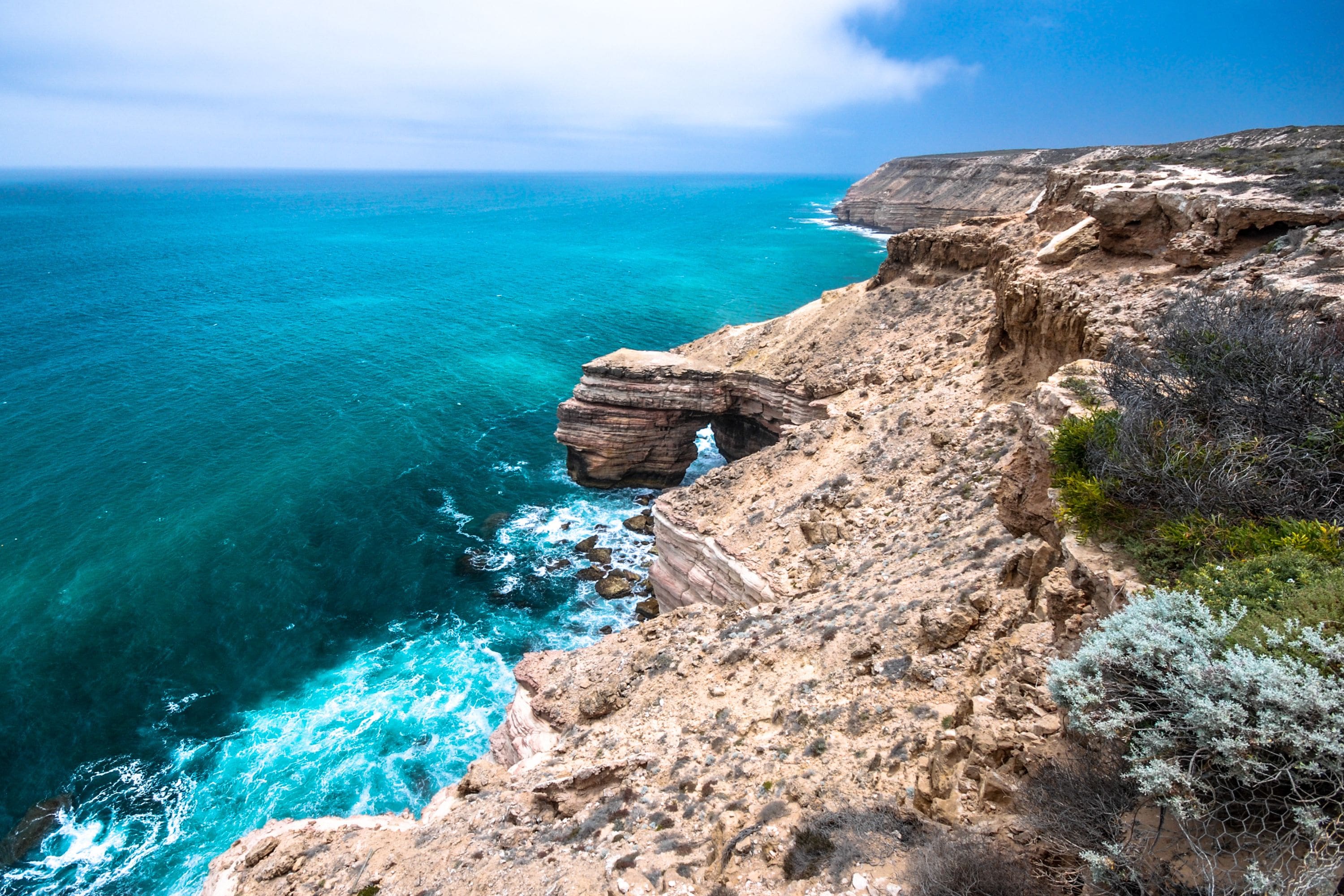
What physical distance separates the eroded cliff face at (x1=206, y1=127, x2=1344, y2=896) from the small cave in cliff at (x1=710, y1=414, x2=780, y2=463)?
35.2 ft

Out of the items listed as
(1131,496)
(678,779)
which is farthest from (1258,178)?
(678,779)

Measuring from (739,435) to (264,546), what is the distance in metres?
28.3

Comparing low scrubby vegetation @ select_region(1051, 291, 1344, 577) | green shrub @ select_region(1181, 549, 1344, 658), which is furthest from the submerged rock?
green shrub @ select_region(1181, 549, 1344, 658)

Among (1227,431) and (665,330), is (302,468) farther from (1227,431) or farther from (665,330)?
(1227,431)

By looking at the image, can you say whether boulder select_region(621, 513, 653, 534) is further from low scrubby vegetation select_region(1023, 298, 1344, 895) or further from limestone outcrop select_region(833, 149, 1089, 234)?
limestone outcrop select_region(833, 149, 1089, 234)

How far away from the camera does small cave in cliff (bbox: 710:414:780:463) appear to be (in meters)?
42.1

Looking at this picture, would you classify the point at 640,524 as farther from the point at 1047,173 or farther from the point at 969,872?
the point at 1047,173

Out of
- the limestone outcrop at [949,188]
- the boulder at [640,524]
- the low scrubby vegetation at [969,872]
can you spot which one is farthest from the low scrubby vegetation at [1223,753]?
the limestone outcrop at [949,188]

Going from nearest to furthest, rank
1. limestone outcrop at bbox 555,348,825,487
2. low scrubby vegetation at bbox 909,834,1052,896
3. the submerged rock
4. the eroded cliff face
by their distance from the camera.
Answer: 1. low scrubby vegetation at bbox 909,834,1052,896
2. the eroded cliff face
3. the submerged rock
4. limestone outcrop at bbox 555,348,825,487

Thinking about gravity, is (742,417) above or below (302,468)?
above

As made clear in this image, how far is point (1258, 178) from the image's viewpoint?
2173 centimetres

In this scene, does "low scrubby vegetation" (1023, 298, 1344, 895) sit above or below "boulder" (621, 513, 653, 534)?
above

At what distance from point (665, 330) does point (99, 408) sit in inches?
1915

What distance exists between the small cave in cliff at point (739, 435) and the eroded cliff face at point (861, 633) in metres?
10.7
